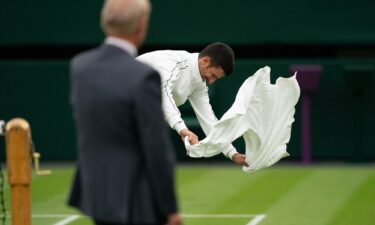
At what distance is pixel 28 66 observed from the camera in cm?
1758

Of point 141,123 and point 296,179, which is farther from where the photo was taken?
point 296,179

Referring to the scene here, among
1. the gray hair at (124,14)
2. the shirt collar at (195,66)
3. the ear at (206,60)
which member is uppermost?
the gray hair at (124,14)

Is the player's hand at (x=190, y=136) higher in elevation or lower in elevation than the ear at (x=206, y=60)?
lower

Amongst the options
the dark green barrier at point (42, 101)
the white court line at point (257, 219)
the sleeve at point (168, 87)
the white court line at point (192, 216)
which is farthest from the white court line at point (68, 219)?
the dark green barrier at point (42, 101)

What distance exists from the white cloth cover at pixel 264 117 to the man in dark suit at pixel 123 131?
3.55m

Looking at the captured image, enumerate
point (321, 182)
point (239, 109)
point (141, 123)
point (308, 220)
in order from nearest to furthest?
point (141, 123) < point (239, 109) < point (308, 220) < point (321, 182)

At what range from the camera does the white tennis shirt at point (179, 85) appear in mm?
8945

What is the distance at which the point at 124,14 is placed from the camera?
541 cm

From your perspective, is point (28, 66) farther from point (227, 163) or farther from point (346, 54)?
point (346, 54)

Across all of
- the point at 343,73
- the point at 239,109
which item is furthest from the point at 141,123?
the point at 343,73

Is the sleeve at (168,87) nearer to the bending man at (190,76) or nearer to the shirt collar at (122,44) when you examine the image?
the bending man at (190,76)

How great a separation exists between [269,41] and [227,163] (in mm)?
1979

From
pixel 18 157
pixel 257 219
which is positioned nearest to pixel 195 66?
pixel 18 157

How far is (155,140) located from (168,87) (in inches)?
144
